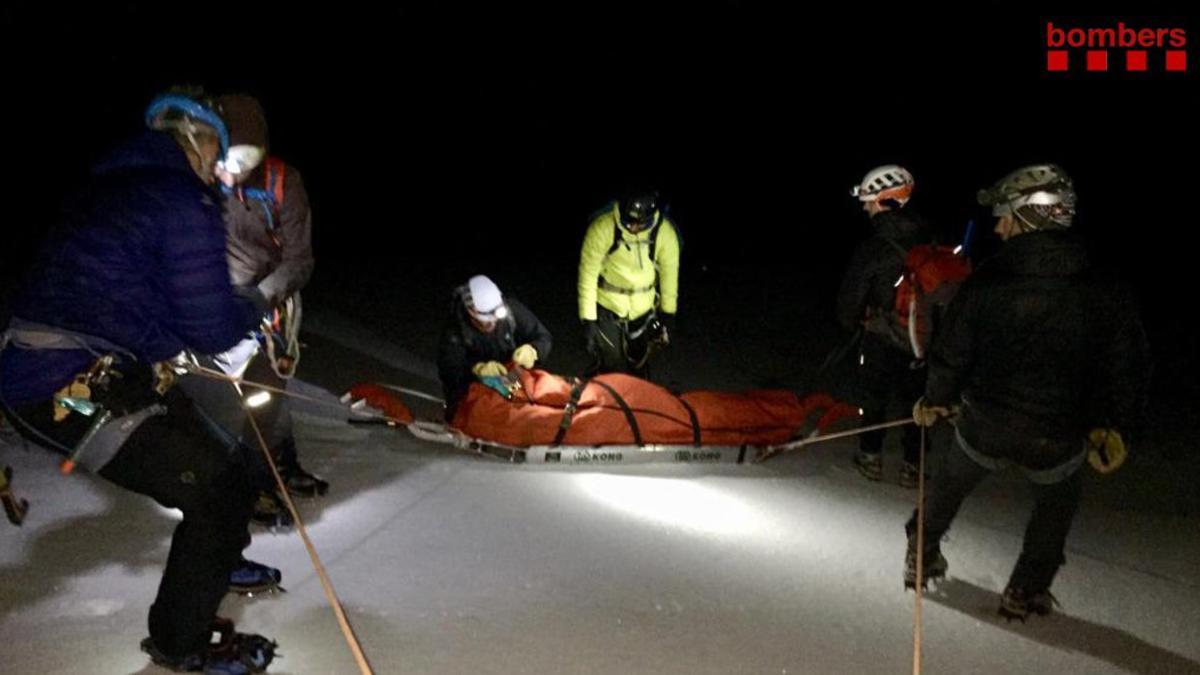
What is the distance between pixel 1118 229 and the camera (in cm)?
2128

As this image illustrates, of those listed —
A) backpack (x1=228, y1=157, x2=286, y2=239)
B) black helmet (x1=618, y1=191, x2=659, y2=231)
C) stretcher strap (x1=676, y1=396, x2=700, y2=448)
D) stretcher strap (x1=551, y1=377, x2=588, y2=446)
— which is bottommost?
stretcher strap (x1=676, y1=396, x2=700, y2=448)

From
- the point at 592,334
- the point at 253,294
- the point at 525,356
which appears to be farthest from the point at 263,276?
the point at 592,334

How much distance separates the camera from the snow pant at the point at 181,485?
9.89 feet

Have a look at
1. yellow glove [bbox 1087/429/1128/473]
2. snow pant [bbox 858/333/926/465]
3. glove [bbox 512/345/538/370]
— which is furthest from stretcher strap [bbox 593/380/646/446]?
yellow glove [bbox 1087/429/1128/473]

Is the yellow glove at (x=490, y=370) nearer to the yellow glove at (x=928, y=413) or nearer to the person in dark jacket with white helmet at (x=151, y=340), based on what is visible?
the yellow glove at (x=928, y=413)

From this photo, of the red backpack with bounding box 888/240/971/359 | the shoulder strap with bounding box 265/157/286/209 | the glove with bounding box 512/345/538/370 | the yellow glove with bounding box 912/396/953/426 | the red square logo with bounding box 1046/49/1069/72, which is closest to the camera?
the yellow glove with bounding box 912/396/953/426

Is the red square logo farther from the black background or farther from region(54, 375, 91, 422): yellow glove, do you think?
region(54, 375, 91, 422): yellow glove

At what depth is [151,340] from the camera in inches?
119

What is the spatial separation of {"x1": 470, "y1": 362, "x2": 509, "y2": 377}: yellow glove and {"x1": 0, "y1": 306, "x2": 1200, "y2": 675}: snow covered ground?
57 cm

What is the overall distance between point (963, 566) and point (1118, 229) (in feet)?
64.2

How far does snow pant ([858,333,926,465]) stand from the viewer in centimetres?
588

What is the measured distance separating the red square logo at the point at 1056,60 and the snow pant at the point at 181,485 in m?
42.2

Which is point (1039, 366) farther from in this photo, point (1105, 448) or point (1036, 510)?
point (1036, 510)

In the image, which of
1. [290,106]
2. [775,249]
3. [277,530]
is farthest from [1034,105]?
[277,530]
